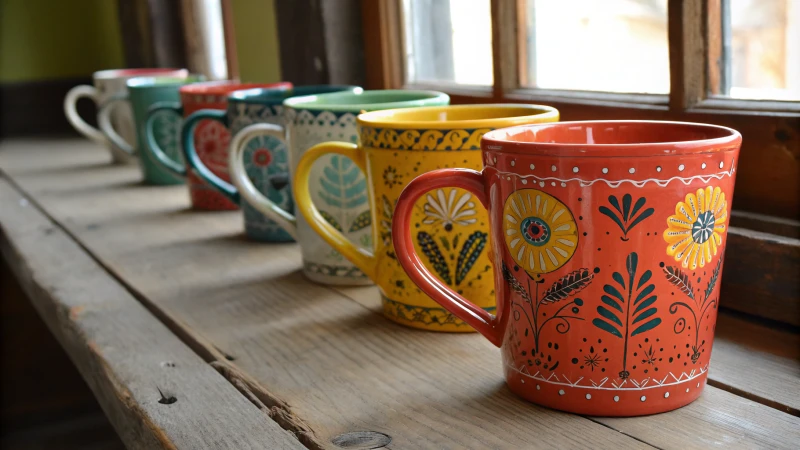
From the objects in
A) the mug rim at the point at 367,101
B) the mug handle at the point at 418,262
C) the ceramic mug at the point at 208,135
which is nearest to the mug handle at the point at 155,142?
the ceramic mug at the point at 208,135

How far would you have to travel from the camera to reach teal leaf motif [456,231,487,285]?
1.70 feet

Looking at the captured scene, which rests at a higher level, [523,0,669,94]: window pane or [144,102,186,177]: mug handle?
[523,0,669,94]: window pane

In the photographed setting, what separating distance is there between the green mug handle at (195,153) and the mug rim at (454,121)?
28 cm

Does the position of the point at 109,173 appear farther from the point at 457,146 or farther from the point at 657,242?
the point at 657,242

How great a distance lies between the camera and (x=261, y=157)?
0.78 m

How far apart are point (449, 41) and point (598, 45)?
8.4 inches

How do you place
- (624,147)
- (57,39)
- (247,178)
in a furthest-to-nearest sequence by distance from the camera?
(57,39)
(247,178)
(624,147)

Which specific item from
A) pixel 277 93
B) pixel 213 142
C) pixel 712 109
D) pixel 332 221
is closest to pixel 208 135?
pixel 213 142

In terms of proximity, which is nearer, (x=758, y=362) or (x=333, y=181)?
(x=758, y=362)

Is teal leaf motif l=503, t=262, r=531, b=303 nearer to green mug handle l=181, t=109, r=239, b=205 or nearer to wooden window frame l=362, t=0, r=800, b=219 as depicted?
wooden window frame l=362, t=0, r=800, b=219

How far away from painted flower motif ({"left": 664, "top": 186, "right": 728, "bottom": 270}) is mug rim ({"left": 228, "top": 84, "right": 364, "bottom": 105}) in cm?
40

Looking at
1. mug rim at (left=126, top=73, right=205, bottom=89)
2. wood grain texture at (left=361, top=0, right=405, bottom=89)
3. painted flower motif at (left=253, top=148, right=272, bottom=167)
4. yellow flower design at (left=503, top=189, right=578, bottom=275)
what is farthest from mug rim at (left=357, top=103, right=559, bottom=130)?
mug rim at (left=126, top=73, right=205, bottom=89)

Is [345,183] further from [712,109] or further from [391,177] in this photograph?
[712,109]

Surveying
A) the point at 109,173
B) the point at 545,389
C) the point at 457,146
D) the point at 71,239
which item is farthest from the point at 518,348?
the point at 109,173
